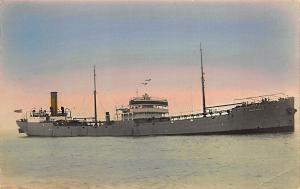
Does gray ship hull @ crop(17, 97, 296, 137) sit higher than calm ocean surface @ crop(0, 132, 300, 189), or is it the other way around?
gray ship hull @ crop(17, 97, 296, 137)

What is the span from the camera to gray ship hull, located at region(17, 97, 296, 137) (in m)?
6.71

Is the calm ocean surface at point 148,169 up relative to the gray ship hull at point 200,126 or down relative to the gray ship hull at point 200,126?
down

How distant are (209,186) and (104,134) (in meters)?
5.12

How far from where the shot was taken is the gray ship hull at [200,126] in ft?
22.0

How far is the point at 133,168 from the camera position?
4.07m

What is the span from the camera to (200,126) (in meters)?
7.75

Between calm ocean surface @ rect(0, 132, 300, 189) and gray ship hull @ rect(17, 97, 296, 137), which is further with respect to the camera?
gray ship hull @ rect(17, 97, 296, 137)

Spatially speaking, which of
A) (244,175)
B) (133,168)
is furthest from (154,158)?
(244,175)

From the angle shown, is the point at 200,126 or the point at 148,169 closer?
the point at 148,169

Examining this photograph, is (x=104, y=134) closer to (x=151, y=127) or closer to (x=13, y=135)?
(x=151, y=127)

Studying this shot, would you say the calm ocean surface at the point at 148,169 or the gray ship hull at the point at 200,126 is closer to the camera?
the calm ocean surface at the point at 148,169

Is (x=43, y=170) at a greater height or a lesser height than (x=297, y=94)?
lesser

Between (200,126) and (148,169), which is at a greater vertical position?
(200,126)

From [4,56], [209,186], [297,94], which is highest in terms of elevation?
[4,56]
